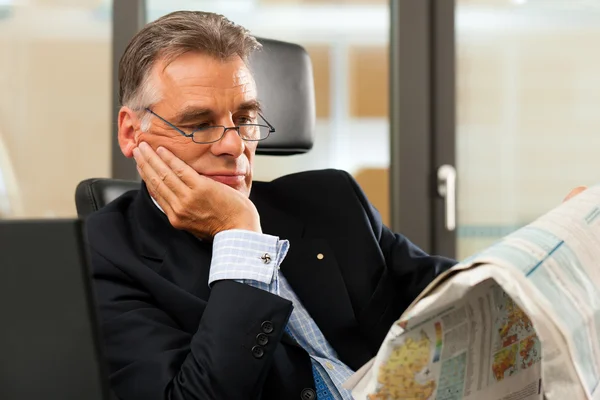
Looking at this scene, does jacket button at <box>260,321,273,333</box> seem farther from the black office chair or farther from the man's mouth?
the black office chair

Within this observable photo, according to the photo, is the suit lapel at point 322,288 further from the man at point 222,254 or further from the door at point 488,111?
the door at point 488,111

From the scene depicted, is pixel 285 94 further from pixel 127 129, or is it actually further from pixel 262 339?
pixel 262 339

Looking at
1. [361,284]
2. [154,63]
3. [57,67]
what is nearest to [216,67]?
[154,63]

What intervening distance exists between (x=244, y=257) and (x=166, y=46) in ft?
1.37

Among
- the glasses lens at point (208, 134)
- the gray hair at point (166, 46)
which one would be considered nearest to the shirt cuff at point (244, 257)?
the glasses lens at point (208, 134)

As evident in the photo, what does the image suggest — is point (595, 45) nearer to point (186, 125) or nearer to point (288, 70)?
point (288, 70)

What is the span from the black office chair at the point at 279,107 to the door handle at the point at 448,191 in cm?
133

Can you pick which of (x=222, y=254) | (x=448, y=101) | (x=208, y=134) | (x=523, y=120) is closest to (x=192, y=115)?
(x=208, y=134)

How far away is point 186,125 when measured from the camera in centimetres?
131

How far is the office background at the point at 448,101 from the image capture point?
2918 millimetres

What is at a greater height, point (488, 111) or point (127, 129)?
point (488, 111)

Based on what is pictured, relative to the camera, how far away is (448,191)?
9.44 ft

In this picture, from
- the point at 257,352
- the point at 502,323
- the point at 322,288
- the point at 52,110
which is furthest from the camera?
the point at 52,110

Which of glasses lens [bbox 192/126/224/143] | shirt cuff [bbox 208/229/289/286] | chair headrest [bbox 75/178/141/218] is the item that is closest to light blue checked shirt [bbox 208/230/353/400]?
shirt cuff [bbox 208/229/289/286]
